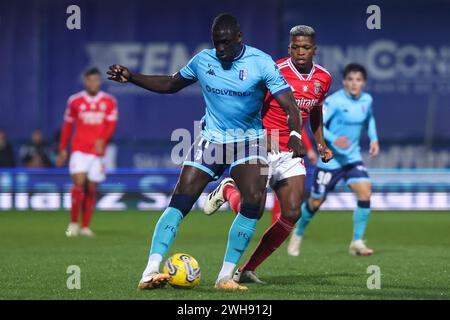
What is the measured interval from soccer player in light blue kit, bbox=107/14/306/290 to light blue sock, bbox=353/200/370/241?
14.0ft

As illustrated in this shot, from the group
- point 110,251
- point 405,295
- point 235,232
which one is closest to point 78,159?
point 110,251

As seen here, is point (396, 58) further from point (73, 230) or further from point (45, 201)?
point (73, 230)

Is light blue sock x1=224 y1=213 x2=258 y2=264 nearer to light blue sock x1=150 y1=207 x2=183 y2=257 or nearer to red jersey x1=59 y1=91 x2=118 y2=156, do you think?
light blue sock x1=150 y1=207 x2=183 y2=257

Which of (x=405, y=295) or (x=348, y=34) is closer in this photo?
(x=405, y=295)

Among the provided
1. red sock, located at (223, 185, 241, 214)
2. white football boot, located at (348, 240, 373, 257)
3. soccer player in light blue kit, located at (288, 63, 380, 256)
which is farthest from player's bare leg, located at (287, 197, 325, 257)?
red sock, located at (223, 185, 241, 214)

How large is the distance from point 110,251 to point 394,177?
27.2 feet

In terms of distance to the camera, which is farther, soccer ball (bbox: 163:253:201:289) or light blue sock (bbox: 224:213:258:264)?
light blue sock (bbox: 224:213:258:264)

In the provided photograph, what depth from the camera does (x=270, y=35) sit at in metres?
21.3

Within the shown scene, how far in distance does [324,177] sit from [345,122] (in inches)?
29.4

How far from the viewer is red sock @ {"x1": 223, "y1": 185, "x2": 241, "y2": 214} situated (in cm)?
→ 1005

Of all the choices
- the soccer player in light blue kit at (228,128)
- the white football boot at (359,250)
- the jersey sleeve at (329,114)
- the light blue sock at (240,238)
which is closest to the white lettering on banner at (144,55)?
the jersey sleeve at (329,114)

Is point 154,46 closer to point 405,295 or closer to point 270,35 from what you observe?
point 270,35

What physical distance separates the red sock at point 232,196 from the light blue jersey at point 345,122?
10.1 ft

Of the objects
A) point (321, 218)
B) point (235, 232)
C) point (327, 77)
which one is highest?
point (327, 77)
